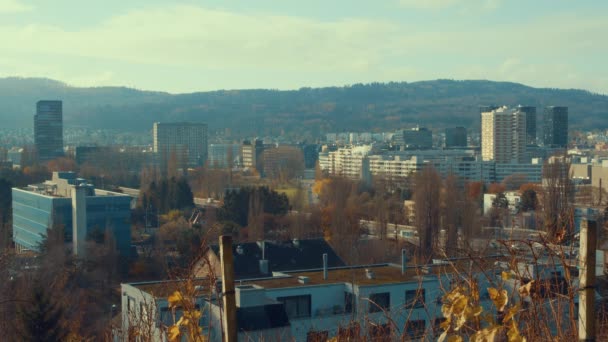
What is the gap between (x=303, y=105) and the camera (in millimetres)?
93188

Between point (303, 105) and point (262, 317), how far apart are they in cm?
8685

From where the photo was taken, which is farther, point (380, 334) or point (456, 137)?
point (456, 137)

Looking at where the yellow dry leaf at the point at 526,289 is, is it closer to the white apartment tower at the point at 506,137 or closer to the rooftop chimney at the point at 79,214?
the rooftop chimney at the point at 79,214

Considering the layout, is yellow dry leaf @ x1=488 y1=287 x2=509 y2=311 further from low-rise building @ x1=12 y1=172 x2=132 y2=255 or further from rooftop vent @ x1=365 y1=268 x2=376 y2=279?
low-rise building @ x1=12 y1=172 x2=132 y2=255

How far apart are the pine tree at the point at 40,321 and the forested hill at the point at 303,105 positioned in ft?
238

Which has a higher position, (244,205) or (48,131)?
(48,131)

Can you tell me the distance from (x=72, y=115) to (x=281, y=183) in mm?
59321

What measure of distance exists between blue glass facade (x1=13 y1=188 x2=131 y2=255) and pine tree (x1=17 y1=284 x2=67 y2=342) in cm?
826

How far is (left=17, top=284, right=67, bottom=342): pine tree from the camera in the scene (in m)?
6.93

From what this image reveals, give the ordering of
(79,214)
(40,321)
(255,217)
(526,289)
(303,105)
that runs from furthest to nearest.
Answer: (303,105) → (255,217) → (79,214) → (40,321) → (526,289)

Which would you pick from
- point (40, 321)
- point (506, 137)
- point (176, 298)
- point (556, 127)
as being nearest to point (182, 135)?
point (506, 137)

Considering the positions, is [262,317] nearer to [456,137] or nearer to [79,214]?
[79,214]

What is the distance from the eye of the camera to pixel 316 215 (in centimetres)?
1797

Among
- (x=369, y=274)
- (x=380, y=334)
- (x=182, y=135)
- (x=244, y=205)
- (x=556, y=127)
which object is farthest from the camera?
(x=182, y=135)
